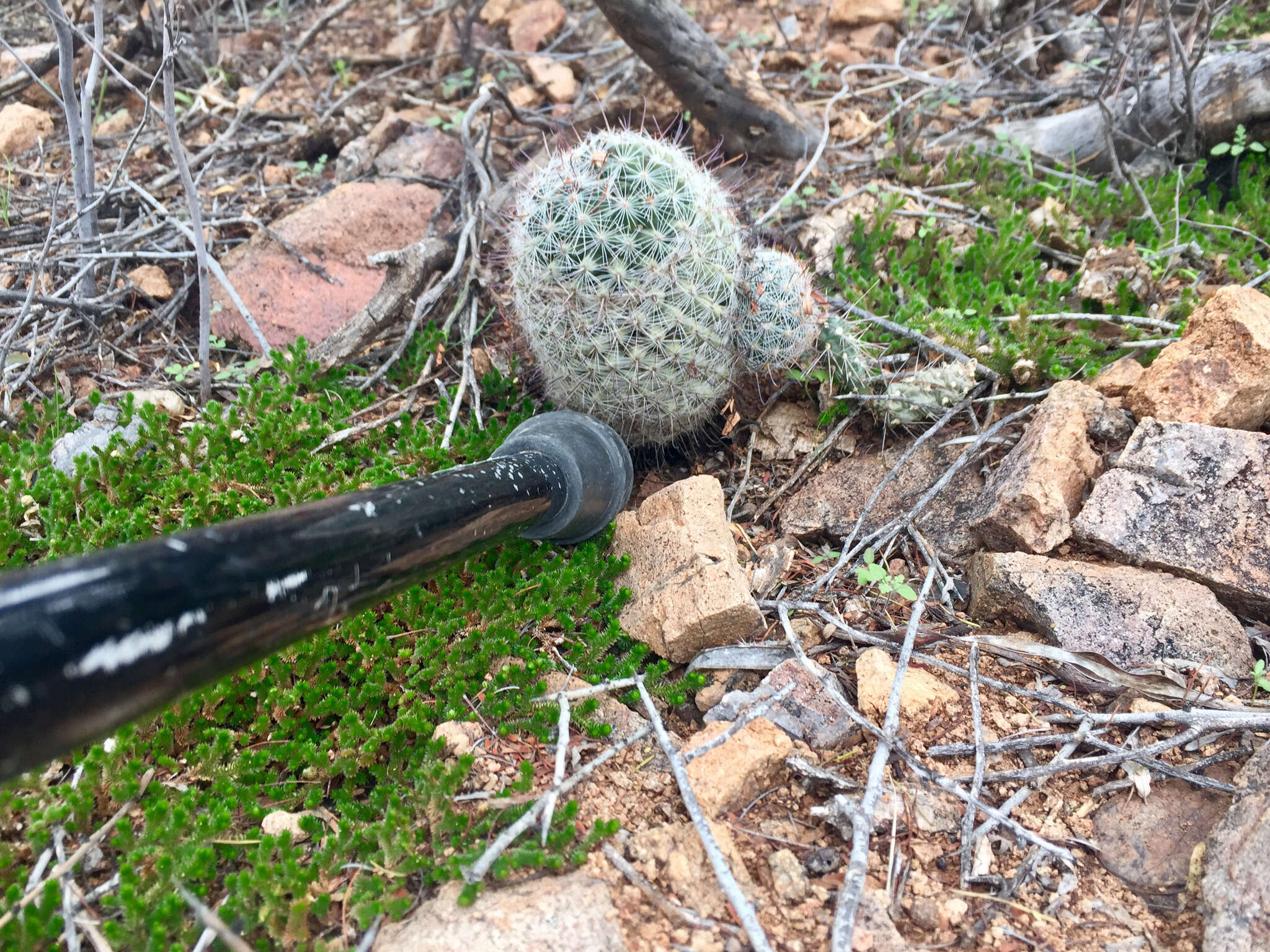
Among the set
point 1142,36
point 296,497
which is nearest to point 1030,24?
point 1142,36

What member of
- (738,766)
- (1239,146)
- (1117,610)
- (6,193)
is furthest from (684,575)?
(6,193)

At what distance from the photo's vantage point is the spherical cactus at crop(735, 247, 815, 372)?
3.14m

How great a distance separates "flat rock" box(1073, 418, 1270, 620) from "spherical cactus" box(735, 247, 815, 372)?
3.87 ft

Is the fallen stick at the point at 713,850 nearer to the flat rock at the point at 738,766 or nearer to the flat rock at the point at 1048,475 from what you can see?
the flat rock at the point at 738,766

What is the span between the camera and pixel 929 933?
1842 millimetres

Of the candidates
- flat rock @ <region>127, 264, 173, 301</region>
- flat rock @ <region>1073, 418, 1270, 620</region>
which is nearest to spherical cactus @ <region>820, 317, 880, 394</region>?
flat rock @ <region>1073, 418, 1270, 620</region>

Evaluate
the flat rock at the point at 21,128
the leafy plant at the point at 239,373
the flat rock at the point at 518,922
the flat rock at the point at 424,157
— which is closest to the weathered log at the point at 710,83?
the flat rock at the point at 424,157

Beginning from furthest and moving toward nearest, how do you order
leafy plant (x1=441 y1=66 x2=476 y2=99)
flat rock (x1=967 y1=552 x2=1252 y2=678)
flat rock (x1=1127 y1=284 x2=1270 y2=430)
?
leafy plant (x1=441 y1=66 x2=476 y2=99), flat rock (x1=1127 y1=284 x2=1270 y2=430), flat rock (x1=967 y1=552 x2=1252 y2=678)

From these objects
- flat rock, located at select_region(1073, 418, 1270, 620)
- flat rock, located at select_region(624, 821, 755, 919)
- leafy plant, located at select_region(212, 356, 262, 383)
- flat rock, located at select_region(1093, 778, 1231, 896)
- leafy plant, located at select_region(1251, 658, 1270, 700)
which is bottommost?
flat rock, located at select_region(1093, 778, 1231, 896)

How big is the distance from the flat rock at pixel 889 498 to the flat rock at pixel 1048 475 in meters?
0.09

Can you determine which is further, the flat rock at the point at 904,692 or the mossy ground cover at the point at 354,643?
the flat rock at the point at 904,692

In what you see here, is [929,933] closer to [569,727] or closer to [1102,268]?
[569,727]

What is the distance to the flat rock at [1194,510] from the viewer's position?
2.51 metres

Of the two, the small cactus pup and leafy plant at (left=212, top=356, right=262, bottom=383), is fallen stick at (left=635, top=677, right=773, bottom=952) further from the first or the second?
leafy plant at (left=212, top=356, right=262, bottom=383)
